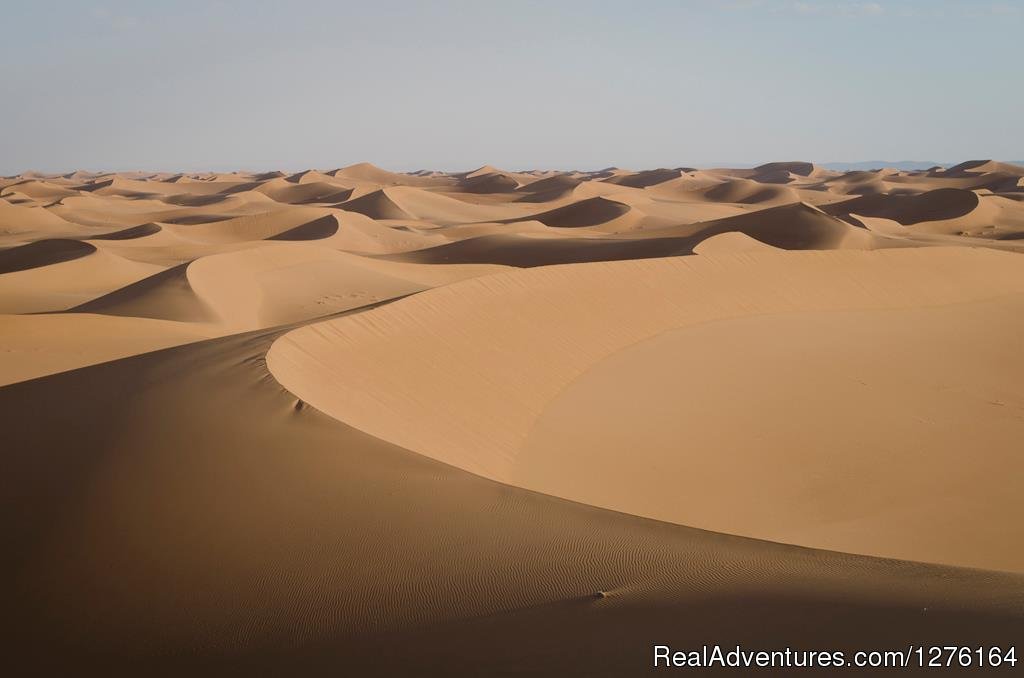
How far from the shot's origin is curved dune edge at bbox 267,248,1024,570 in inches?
259

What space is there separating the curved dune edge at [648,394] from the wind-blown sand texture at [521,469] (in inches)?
1.8

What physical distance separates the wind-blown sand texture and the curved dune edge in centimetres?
5

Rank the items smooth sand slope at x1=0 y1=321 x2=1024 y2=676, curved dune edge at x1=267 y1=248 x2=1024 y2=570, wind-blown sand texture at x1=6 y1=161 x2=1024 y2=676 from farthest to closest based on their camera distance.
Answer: curved dune edge at x1=267 y1=248 x2=1024 y2=570 → wind-blown sand texture at x1=6 y1=161 x2=1024 y2=676 → smooth sand slope at x1=0 y1=321 x2=1024 y2=676

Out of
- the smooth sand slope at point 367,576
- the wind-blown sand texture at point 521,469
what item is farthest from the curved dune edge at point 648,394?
the smooth sand slope at point 367,576

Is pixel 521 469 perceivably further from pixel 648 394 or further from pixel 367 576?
pixel 367 576

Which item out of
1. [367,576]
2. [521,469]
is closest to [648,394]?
[521,469]

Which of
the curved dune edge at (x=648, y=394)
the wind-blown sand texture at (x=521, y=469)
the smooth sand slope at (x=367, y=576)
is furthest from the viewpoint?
the curved dune edge at (x=648, y=394)

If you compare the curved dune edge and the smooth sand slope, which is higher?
the smooth sand slope

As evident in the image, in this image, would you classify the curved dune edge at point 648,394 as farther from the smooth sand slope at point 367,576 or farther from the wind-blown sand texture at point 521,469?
the smooth sand slope at point 367,576

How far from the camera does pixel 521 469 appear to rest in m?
7.05

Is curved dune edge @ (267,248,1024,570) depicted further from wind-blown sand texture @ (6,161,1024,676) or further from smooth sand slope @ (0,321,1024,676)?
smooth sand slope @ (0,321,1024,676)

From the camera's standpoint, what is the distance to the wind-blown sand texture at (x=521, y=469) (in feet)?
10.5

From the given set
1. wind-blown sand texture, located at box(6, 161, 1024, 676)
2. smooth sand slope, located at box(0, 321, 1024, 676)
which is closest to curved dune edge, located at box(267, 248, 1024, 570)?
wind-blown sand texture, located at box(6, 161, 1024, 676)

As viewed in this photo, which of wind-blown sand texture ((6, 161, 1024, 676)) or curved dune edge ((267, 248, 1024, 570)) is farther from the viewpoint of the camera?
curved dune edge ((267, 248, 1024, 570))
